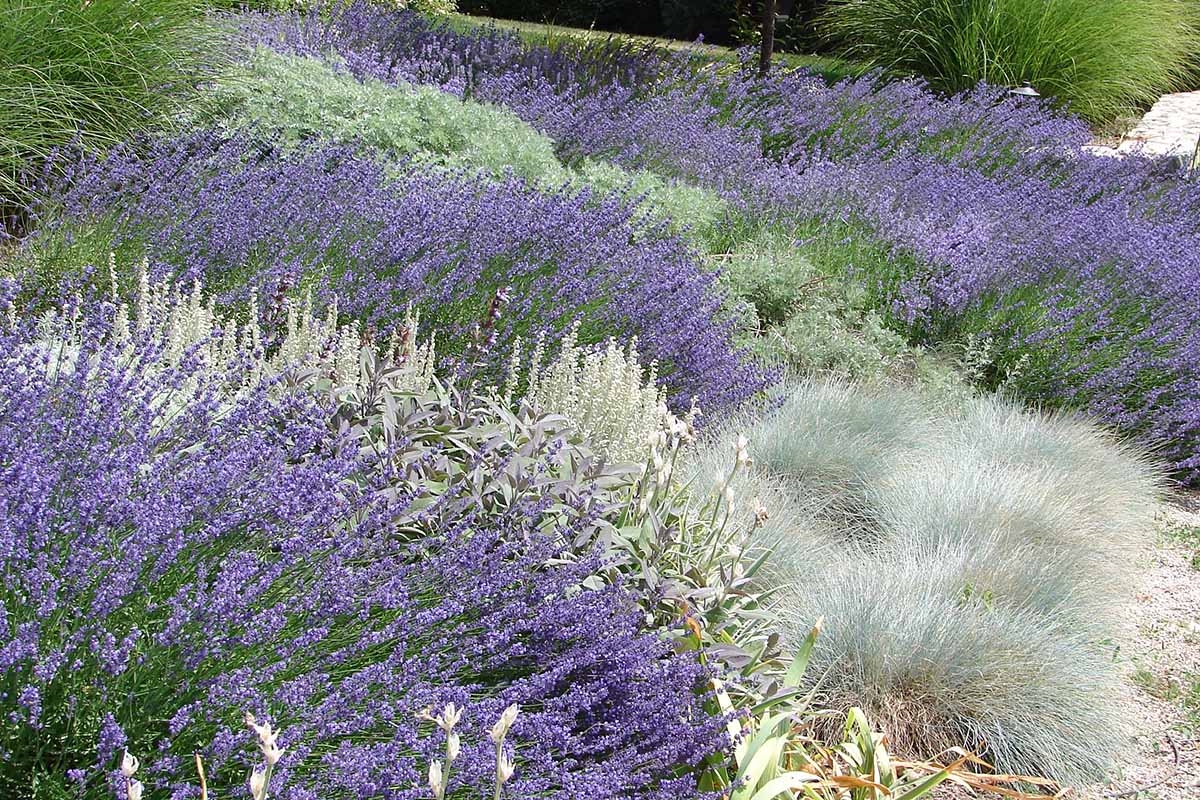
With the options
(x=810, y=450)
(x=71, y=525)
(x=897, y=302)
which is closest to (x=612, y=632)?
(x=71, y=525)

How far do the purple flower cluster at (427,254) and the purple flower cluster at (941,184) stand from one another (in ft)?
4.79

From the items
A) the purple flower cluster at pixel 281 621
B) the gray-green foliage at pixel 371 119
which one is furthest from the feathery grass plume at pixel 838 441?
the gray-green foliage at pixel 371 119

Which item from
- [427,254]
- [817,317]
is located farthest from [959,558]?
[427,254]

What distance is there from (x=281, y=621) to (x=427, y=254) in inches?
95.9

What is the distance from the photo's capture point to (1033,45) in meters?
10.6

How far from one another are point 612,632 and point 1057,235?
423 cm

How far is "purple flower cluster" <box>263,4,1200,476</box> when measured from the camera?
4902 mm

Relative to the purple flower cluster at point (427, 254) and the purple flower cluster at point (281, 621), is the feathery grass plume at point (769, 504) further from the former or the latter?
the purple flower cluster at point (281, 621)

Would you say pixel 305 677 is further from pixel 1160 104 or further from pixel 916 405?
pixel 1160 104

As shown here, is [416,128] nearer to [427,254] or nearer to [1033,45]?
[427,254]

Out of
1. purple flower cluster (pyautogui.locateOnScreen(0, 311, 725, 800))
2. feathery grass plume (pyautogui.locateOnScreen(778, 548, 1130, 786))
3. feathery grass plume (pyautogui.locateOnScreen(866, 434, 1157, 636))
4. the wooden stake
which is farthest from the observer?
the wooden stake

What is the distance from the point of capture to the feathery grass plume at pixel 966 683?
2779mm

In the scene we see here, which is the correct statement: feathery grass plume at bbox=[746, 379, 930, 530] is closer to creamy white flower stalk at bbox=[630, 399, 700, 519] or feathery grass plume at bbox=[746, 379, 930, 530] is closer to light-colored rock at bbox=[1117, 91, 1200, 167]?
creamy white flower stalk at bbox=[630, 399, 700, 519]

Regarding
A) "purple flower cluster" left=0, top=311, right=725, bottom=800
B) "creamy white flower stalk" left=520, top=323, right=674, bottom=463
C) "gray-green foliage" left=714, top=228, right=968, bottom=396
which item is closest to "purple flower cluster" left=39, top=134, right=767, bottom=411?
"creamy white flower stalk" left=520, top=323, right=674, bottom=463
